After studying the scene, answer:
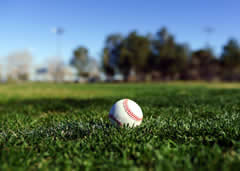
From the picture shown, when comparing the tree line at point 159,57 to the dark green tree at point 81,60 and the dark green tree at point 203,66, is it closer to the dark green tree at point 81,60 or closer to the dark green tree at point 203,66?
the dark green tree at point 203,66

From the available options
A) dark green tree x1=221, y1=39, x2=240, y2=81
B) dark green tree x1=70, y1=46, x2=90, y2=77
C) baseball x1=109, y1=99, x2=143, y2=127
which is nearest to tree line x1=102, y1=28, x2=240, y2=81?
dark green tree x1=221, y1=39, x2=240, y2=81

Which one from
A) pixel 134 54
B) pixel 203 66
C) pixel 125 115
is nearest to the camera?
pixel 125 115

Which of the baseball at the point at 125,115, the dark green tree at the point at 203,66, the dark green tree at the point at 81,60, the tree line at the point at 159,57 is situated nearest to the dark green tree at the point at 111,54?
the tree line at the point at 159,57

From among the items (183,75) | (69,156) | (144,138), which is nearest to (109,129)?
(144,138)

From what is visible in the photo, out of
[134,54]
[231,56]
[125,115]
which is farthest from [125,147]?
[231,56]

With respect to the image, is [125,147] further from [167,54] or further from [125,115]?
[167,54]

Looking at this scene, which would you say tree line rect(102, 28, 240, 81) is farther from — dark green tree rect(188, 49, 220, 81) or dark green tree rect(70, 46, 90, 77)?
dark green tree rect(70, 46, 90, 77)

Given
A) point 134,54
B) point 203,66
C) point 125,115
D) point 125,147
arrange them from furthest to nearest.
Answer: point 203,66
point 134,54
point 125,115
point 125,147

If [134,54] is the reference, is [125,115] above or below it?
below
